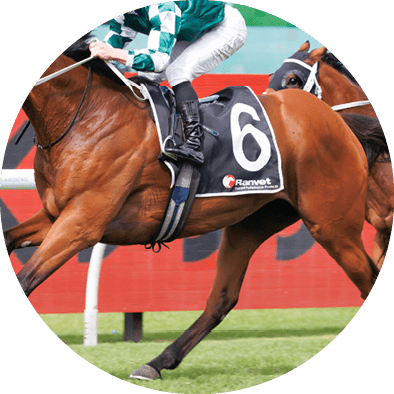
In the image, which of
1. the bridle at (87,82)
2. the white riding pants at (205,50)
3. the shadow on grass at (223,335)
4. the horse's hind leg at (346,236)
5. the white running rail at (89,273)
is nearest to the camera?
the bridle at (87,82)

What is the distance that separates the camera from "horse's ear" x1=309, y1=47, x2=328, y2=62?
4.63 metres

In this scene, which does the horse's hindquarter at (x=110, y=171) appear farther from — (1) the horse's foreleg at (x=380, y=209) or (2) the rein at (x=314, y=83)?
(1) the horse's foreleg at (x=380, y=209)

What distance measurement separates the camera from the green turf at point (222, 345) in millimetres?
3660

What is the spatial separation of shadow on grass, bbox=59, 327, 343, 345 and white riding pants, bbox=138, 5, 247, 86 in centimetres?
205

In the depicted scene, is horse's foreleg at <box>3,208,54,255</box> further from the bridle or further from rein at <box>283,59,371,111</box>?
rein at <box>283,59,371,111</box>

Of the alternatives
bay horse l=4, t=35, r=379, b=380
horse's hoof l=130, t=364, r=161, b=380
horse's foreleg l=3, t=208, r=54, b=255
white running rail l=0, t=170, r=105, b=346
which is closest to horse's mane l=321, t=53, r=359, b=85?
bay horse l=4, t=35, r=379, b=380

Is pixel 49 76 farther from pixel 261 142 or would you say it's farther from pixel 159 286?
pixel 159 286

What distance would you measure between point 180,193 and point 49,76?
37.0 inches

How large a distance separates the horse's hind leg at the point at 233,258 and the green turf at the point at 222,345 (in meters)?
0.30

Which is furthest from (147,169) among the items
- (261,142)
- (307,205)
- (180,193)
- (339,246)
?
(339,246)

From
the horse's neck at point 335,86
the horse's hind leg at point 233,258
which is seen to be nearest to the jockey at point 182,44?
the horse's hind leg at point 233,258

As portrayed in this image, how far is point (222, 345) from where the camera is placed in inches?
167

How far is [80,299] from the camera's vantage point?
4250 mm

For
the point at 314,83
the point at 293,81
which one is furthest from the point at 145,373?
the point at 314,83
